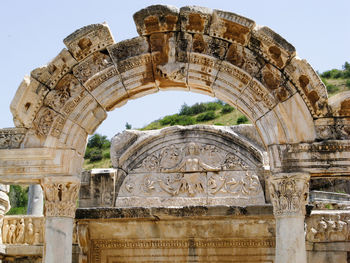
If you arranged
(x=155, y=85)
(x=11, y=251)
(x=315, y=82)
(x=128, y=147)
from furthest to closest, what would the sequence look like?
(x=128, y=147), (x=11, y=251), (x=155, y=85), (x=315, y=82)

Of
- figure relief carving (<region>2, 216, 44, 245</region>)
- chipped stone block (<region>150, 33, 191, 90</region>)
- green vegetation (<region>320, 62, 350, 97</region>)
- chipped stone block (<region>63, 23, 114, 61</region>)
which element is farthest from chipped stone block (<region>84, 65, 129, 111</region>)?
green vegetation (<region>320, 62, 350, 97</region>)

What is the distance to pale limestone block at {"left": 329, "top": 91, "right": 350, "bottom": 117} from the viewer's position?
8.55 metres

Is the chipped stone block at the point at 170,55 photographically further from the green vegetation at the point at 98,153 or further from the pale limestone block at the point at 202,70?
the green vegetation at the point at 98,153

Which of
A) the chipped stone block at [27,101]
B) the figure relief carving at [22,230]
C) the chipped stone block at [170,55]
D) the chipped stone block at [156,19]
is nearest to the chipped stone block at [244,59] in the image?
the chipped stone block at [170,55]

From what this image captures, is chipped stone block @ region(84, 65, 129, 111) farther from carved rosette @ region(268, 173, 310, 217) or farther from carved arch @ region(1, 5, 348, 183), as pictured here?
carved rosette @ region(268, 173, 310, 217)

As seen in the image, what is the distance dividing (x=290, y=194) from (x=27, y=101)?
4.20 metres

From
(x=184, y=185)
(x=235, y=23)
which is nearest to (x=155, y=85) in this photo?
(x=235, y=23)

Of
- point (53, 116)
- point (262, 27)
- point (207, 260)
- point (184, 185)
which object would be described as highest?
point (262, 27)

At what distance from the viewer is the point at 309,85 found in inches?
341

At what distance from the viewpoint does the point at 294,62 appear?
28.4ft

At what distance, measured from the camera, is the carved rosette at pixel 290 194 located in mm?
8391

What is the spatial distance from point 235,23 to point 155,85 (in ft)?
5.46

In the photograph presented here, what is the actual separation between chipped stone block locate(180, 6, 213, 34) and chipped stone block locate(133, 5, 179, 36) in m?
0.12

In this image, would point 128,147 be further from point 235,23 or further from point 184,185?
point 235,23
